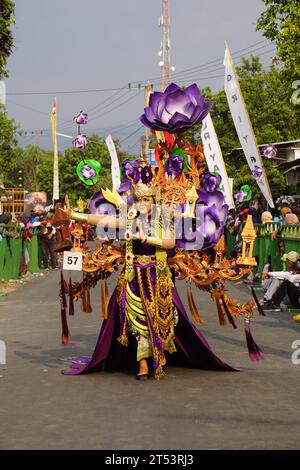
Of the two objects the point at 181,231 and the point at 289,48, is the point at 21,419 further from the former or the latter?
the point at 289,48

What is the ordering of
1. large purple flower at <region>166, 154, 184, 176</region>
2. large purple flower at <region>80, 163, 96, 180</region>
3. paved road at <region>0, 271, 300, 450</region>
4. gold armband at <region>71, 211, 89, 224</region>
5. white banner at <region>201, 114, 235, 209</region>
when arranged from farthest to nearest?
white banner at <region>201, 114, 235, 209</region>, large purple flower at <region>80, 163, 96, 180</region>, large purple flower at <region>166, 154, 184, 176</region>, gold armband at <region>71, 211, 89, 224</region>, paved road at <region>0, 271, 300, 450</region>

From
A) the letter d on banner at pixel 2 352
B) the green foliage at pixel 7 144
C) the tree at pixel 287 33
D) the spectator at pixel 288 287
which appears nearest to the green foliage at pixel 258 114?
the green foliage at pixel 7 144

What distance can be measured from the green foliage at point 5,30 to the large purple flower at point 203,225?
11.9 metres

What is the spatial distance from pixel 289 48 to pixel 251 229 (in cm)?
1280

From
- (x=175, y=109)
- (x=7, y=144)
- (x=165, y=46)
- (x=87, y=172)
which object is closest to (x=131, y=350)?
(x=87, y=172)

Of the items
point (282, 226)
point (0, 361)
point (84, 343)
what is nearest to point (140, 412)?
point (0, 361)

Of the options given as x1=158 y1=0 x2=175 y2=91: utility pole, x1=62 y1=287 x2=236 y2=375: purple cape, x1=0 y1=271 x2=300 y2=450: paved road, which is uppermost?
x1=158 y1=0 x2=175 y2=91: utility pole

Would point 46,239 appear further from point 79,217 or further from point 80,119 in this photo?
point 79,217

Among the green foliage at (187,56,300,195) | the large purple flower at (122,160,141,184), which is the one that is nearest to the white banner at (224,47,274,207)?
the large purple flower at (122,160,141,184)

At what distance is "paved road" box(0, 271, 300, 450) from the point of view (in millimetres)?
5855

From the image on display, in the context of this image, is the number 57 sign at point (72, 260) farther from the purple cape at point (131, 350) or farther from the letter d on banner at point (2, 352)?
the letter d on banner at point (2, 352)

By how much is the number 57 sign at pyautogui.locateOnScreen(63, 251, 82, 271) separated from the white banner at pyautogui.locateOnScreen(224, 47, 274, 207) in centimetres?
1037

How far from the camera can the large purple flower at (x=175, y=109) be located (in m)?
8.53

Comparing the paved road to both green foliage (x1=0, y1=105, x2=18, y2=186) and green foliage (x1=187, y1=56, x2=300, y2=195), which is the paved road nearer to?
green foliage (x1=0, y1=105, x2=18, y2=186)
